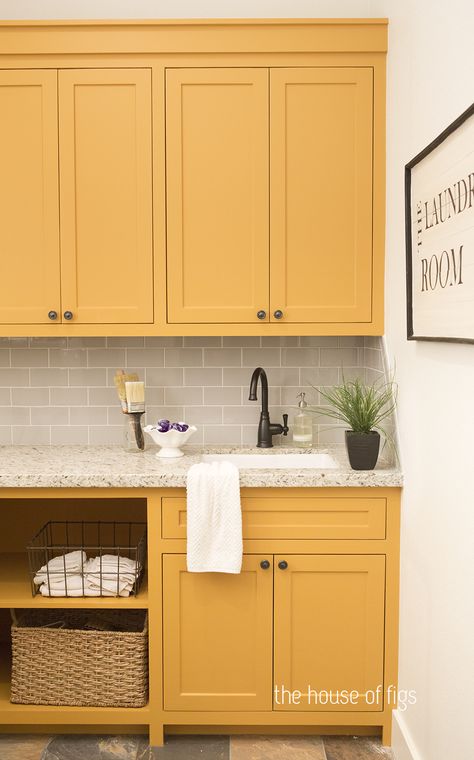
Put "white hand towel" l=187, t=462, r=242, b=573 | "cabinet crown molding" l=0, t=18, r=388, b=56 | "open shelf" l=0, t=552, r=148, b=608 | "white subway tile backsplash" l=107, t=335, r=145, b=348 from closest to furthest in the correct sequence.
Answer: "white hand towel" l=187, t=462, r=242, b=573 → "open shelf" l=0, t=552, r=148, b=608 → "cabinet crown molding" l=0, t=18, r=388, b=56 → "white subway tile backsplash" l=107, t=335, r=145, b=348

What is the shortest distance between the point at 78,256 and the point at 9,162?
44 cm

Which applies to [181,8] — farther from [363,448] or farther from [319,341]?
[363,448]

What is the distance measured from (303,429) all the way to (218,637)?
928mm

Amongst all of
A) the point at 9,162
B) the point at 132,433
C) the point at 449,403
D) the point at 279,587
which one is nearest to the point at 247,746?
the point at 279,587

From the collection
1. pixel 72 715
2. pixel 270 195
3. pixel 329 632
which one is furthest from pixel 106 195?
pixel 72 715

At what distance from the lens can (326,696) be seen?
2.43 m

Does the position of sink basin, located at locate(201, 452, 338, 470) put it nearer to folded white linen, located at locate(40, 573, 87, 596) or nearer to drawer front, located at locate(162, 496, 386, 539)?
drawer front, located at locate(162, 496, 386, 539)

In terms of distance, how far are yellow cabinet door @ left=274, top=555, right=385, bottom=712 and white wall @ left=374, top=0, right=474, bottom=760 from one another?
11 cm

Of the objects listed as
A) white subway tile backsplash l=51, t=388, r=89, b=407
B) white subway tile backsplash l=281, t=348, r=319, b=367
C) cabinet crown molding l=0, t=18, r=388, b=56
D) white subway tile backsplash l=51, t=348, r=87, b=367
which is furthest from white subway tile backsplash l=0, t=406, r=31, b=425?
cabinet crown molding l=0, t=18, r=388, b=56

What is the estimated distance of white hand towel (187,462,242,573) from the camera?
7.63ft

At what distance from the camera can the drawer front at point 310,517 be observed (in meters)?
2.39

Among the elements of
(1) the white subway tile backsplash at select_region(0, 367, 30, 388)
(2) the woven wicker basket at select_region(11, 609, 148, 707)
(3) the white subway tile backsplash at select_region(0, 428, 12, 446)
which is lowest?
(2) the woven wicker basket at select_region(11, 609, 148, 707)

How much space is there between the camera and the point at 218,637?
242cm

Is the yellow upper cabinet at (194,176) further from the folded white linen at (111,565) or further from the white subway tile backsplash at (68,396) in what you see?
the folded white linen at (111,565)
